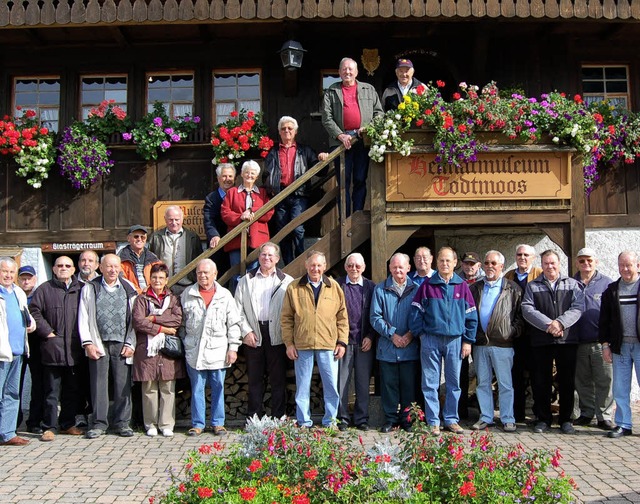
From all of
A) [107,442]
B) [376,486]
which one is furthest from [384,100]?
[376,486]

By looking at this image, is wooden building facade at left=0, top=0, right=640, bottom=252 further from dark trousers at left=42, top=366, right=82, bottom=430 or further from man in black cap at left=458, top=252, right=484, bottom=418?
dark trousers at left=42, top=366, right=82, bottom=430

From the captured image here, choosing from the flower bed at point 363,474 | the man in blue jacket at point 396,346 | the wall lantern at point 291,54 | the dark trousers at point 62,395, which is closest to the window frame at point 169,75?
the wall lantern at point 291,54

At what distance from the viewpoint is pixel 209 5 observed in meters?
9.79

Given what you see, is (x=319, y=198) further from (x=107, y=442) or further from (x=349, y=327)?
(x=107, y=442)

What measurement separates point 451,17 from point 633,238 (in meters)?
3.95

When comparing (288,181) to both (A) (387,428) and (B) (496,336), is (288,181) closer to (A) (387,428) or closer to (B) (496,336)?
(B) (496,336)

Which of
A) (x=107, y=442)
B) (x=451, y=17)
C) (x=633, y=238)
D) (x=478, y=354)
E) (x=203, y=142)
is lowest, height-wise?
(x=107, y=442)

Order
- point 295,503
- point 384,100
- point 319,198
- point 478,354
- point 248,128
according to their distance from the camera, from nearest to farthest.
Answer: point 295,503 → point 478,354 → point 384,100 → point 319,198 → point 248,128

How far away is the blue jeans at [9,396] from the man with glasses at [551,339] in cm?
520

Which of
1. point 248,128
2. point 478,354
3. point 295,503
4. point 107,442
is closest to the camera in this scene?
point 295,503

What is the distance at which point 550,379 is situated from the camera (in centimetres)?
811

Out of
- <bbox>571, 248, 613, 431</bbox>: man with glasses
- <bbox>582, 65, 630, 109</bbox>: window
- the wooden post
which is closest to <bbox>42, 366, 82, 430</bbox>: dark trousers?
the wooden post

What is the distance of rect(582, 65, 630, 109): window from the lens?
11094 mm

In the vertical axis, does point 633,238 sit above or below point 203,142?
below
